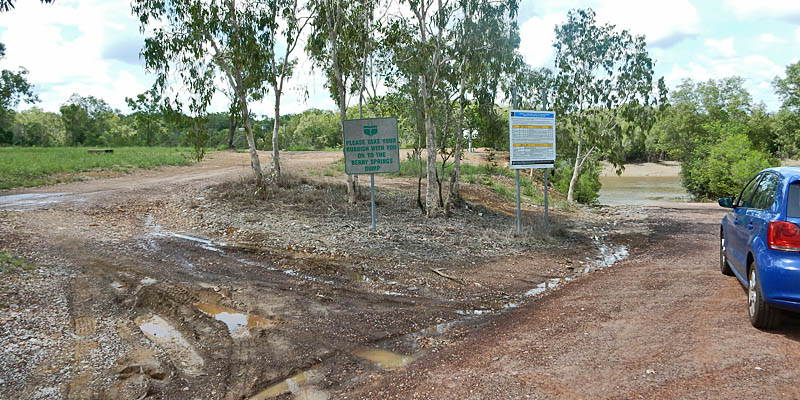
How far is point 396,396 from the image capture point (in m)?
4.56

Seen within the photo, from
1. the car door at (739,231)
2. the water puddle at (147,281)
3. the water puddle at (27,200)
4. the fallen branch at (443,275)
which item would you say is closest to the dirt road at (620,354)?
the car door at (739,231)

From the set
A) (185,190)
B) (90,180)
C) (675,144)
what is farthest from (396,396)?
(675,144)

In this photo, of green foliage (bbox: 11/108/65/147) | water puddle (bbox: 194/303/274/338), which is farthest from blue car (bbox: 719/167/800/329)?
green foliage (bbox: 11/108/65/147)

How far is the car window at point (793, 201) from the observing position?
5289mm

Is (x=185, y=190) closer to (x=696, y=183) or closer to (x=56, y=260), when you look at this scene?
(x=56, y=260)

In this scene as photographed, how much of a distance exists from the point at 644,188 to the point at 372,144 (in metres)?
51.5

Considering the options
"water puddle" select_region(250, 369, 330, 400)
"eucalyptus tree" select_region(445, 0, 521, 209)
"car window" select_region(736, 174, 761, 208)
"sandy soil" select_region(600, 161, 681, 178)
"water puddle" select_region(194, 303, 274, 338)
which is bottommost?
"sandy soil" select_region(600, 161, 681, 178)

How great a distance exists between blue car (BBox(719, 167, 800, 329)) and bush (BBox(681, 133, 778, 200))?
38.3 metres

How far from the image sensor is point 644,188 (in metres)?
56.6

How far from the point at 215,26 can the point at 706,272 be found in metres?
12.4

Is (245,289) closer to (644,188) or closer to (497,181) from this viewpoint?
(497,181)

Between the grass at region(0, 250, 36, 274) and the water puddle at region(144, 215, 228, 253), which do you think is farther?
the water puddle at region(144, 215, 228, 253)

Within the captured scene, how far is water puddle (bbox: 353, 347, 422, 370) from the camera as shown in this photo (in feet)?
17.7

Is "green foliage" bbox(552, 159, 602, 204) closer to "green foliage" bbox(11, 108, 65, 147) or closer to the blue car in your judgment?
the blue car
